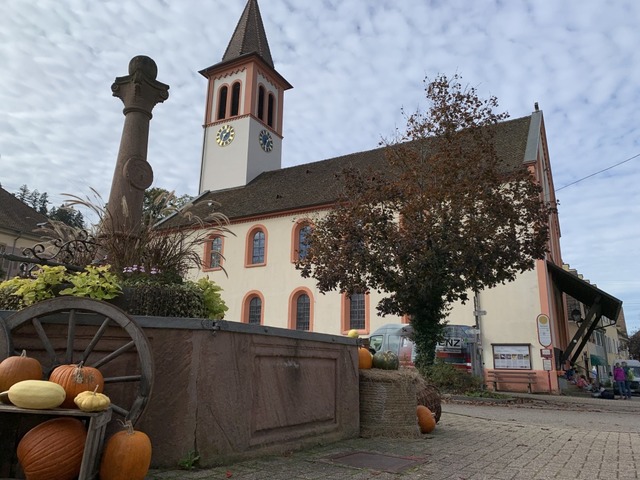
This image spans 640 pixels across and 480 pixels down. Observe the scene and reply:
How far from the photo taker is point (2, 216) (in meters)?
31.5

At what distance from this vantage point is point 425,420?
284 inches

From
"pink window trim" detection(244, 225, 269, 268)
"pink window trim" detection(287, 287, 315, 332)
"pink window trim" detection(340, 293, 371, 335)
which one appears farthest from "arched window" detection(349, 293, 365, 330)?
"pink window trim" detection(244, 225, 269, 268)

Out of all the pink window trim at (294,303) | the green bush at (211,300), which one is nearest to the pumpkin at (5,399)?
the green bush at (211,300)

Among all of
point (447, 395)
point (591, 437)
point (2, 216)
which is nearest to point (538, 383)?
point (447, 395)

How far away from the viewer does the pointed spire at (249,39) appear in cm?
3922

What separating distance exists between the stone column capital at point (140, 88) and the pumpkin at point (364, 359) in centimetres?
506

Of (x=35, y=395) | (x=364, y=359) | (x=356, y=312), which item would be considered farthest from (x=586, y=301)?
(x=35, y=395)

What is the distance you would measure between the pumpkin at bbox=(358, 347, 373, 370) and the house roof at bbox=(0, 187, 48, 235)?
28.2 m

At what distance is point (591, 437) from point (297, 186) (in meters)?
25.4

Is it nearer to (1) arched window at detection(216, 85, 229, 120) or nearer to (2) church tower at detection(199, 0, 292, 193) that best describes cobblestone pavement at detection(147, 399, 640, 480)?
(2) church tower at detection(199, 0, 292, 193)

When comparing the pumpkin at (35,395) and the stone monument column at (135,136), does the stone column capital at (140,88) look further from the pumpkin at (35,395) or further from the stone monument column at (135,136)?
the pumpkin at (35,395)

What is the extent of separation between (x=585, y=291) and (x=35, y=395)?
24501 mm

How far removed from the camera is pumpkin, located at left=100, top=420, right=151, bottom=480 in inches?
141

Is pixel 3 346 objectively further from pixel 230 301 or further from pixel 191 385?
pixel 230 301
